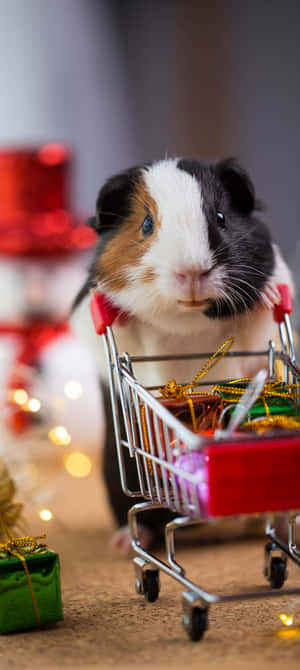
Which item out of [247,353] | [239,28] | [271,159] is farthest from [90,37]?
[247,353]

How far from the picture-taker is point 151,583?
89 cm

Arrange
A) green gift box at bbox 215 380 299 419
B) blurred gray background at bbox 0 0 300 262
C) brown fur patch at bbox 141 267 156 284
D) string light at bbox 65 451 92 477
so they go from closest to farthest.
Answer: green gift box at bbox 215 380 299 419
brown fur patch at bbox 141 267 156 284
string light at bbox 65 451 92 477
blurred gray background at bbox 0 0 300 262

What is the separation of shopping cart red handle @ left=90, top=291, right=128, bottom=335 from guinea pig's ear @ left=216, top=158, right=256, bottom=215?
9.1 inches

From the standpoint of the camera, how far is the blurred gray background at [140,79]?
209cm

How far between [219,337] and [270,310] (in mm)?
87

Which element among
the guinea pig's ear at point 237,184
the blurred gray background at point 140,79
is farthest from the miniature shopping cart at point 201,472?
the blurred gray background at point 140,79

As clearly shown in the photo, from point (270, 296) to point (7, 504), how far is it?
0.53 meters

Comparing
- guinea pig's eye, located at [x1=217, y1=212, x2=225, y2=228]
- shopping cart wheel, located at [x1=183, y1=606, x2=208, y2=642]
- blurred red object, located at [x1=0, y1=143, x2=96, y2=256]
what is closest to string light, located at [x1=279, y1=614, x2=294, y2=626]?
shopping cart wheel, located at [x1=183, y1=606, x2=208, y2=642]

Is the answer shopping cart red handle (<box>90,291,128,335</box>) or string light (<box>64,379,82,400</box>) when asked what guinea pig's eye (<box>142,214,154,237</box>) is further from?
string light (<box>64,379,82,400</box>)

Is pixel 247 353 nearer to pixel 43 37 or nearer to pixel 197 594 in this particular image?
pixel 197 594

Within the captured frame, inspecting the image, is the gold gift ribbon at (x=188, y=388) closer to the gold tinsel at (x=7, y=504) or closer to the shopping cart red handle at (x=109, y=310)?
the shopping cart red handle at (x=109, y=310)

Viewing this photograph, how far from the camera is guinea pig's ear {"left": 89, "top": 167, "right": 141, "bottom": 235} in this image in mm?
957

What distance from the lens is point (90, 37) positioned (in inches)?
96.8

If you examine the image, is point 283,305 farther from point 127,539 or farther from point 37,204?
point 37,204
